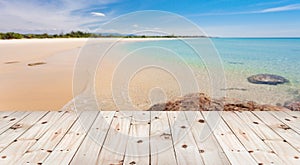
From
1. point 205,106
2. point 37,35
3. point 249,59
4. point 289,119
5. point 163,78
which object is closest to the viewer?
point 289,119

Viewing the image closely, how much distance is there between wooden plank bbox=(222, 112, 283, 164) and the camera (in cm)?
127

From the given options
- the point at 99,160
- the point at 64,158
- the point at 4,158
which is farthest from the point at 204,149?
the point at 4,158

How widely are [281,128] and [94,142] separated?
51.5 inches

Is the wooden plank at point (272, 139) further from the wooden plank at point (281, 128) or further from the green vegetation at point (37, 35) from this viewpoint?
the green vegetation at point (37, 35)

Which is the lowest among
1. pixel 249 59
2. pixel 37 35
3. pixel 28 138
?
Result: pixel 249 59

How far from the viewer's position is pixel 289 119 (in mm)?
1896

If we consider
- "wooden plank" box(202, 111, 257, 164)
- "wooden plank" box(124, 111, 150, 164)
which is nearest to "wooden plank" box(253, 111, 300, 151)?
"wooden plank" box(202, 111, 257, 164)

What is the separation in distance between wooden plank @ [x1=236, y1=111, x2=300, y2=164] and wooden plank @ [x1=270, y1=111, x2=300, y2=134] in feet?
0.60

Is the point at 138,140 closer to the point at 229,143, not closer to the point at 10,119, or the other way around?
the point at 229,143

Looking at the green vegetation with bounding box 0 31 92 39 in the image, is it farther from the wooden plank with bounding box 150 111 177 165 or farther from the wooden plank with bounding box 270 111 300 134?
the wooden plank with bounding box 270 111 300 134

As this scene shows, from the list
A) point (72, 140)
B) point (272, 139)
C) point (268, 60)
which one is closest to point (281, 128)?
point (272, 139)

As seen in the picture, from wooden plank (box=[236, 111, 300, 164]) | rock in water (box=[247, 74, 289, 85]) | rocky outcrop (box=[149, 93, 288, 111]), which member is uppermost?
wooden plank (box=[236, 111, 300, 164])

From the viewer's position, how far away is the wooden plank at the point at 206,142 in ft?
4.15

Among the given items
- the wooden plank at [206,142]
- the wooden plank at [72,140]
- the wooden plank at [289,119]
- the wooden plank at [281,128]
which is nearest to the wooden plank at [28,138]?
the wooden plank at [72,140]
